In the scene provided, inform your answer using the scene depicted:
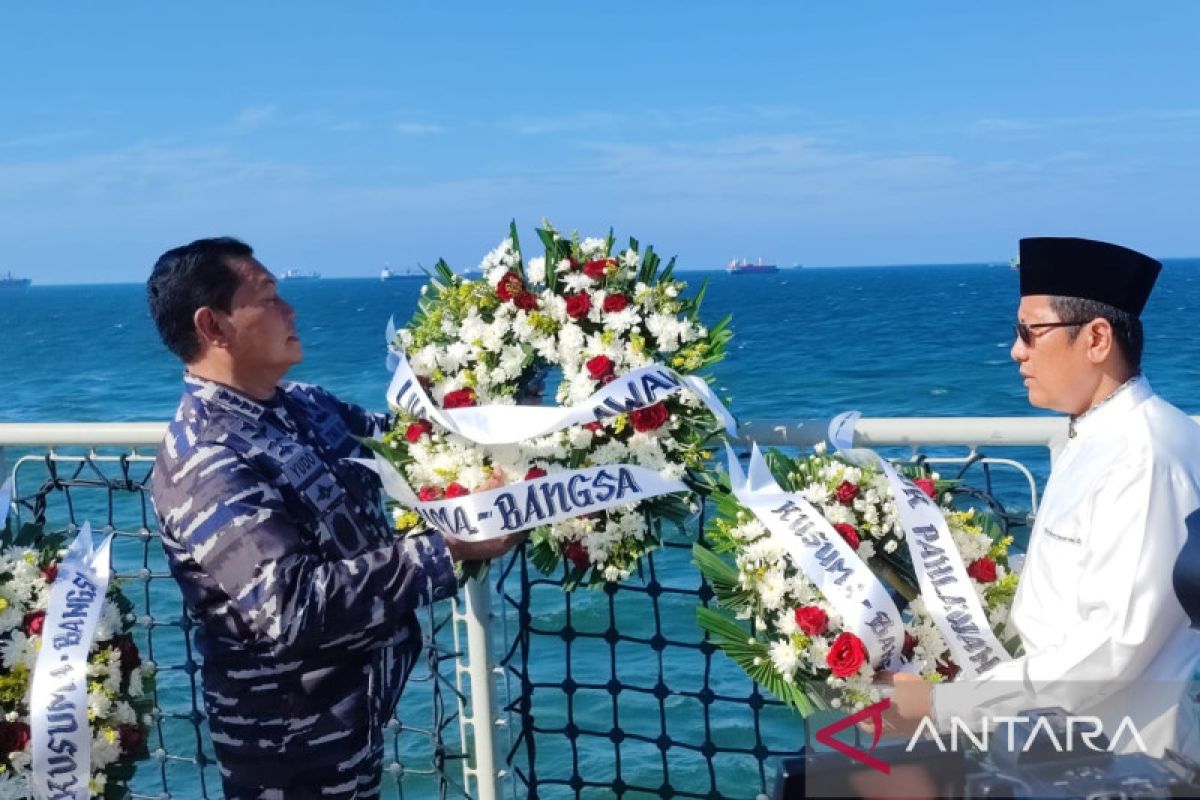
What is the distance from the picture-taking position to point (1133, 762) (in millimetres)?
1011

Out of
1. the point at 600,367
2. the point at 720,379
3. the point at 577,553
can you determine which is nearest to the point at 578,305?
the point at 600,367

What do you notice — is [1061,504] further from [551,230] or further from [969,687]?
[551,230]

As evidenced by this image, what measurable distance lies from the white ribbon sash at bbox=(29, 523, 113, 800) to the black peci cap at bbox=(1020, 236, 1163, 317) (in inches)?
86.7

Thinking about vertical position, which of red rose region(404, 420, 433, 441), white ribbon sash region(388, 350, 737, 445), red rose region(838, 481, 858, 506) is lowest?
red rose region(838, 481, 858, 506)

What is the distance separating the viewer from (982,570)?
250 cm

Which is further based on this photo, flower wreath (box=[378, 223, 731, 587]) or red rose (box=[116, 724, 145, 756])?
red rose (box=[116, 724, 145, 756])

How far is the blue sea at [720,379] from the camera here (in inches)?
394

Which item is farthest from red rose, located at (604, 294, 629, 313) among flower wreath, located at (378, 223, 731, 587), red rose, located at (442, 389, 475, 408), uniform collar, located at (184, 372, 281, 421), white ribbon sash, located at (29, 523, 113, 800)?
white ribbon sash, located at (29, 523, 113, 800)

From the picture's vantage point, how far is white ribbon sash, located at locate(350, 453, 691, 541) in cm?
254

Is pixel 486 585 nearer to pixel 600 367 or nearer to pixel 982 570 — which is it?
pixel 600 367

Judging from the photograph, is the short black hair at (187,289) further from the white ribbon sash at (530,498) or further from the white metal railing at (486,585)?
the white metal railing at (486,585)

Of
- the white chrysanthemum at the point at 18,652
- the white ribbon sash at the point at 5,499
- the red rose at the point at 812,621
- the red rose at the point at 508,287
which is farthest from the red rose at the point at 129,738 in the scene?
the red rose at the point at 812,621

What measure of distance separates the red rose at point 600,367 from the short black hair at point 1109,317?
3.09ft

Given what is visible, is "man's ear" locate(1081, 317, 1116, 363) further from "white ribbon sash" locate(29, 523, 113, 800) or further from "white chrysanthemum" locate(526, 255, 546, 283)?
"white ribbon sash" locate(29, 523, 113, 800)
